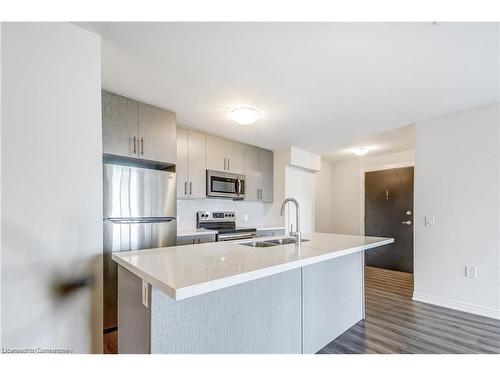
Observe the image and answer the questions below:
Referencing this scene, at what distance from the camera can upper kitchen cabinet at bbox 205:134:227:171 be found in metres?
3.59

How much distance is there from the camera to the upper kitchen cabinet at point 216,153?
3.59 m

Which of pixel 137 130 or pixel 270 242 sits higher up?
pixel 137 130

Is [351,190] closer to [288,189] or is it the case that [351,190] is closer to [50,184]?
[288,189]

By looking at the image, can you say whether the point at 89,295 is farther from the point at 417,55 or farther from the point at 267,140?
Answer: the point at 267,140

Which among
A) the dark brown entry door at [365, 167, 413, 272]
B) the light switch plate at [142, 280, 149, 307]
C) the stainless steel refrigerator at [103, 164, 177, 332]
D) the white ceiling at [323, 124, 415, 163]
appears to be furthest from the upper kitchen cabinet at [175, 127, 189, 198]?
the dark brown entry door at [365, 167, 413, 272]

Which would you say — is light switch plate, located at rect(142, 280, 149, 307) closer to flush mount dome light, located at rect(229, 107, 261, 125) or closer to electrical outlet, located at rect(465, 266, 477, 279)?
flush mount dome light, located at rect(229, 107, 261, 125)

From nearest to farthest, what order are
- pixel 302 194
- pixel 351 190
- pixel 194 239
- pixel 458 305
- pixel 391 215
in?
pixel 458 305 < pixel 194 239 < pixel 391 215 < pixel 302 194 < pixel 351 190

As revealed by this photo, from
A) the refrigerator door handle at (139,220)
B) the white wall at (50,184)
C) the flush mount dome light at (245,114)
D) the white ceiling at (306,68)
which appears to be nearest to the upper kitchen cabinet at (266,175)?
the white ceiling at (306,68)

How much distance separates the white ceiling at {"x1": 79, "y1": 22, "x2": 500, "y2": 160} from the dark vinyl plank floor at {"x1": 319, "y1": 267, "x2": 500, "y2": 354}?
84.5 inches

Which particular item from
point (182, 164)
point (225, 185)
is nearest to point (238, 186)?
point (225, 185)

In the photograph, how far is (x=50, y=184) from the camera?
1436 mm

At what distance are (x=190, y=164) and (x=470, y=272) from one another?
134 inches

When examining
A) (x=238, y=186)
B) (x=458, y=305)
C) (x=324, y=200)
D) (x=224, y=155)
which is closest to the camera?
(x=458, y=305)
